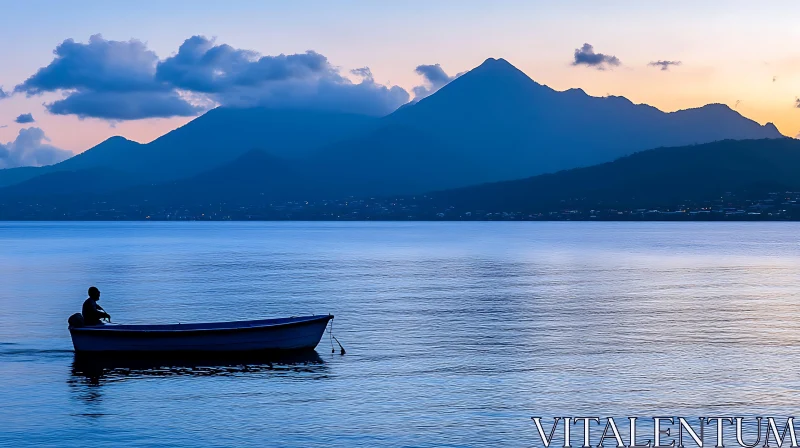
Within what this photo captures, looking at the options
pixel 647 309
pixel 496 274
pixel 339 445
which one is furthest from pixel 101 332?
pixel 496 274

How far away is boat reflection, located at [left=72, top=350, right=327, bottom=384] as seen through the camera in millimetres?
37031

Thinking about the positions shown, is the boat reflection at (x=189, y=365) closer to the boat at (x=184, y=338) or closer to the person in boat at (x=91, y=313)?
the boat at (x=184, y=338)

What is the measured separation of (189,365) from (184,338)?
5.08 ft

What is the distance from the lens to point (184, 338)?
39.7 meters

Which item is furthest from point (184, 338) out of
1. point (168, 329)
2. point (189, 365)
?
point (189, 365)

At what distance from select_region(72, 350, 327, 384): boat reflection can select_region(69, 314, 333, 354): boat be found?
368 millimetres

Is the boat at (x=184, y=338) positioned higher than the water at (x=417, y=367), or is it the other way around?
the boat at (x=184, y=338)

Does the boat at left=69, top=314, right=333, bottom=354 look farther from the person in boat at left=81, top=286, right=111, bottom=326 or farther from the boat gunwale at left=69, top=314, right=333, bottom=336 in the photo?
the person in boat at left=81, top=286, right=111, bottom=326

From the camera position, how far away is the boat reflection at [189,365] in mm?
37031

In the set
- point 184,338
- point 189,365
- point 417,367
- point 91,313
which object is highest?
point 91,313

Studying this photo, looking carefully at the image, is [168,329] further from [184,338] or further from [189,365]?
[189,365]

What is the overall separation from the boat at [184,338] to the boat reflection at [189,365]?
1.21ft

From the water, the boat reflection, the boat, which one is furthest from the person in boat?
the water

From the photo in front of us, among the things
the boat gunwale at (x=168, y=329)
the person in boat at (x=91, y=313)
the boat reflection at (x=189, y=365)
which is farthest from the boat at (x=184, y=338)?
the person in boat at (x=91, y=313)
